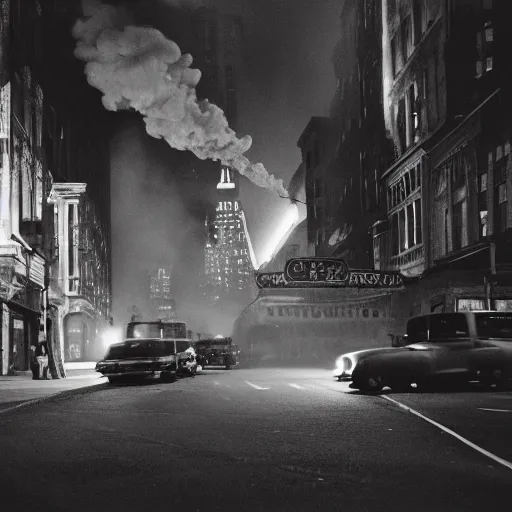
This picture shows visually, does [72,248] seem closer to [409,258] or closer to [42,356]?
[409,258]

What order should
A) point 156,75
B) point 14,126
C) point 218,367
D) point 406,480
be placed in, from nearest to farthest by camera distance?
point 406,480 → point 14,126 → point 218,367 → point 156,75

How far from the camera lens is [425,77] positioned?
4259 centimetres

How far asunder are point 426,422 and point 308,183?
247 ft

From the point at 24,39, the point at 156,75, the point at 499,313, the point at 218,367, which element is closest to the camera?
the point at 499,313

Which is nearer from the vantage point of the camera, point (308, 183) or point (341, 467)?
point (341, 467)

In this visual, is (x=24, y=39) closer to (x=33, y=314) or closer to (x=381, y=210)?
(x=33, y=314)

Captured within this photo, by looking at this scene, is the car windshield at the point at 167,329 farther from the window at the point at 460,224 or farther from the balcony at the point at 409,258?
the window at the point at 460,224

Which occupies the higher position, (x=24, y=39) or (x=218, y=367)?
(x=24, y=39)

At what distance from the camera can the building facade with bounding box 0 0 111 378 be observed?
3253 centimetres

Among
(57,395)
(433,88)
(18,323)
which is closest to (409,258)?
(433,88)

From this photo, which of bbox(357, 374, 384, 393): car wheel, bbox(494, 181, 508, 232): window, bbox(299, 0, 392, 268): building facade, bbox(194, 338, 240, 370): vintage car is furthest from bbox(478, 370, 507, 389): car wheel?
bbox(299, 0, 392, 268): building facade

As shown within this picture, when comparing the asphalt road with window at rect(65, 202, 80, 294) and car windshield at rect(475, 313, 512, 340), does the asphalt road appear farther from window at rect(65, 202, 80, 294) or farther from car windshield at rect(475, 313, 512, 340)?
window at rect(65, 202, 80, 294)

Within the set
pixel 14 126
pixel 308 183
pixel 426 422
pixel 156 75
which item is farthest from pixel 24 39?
pixel 308 183

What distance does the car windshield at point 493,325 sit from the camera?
18.4m
